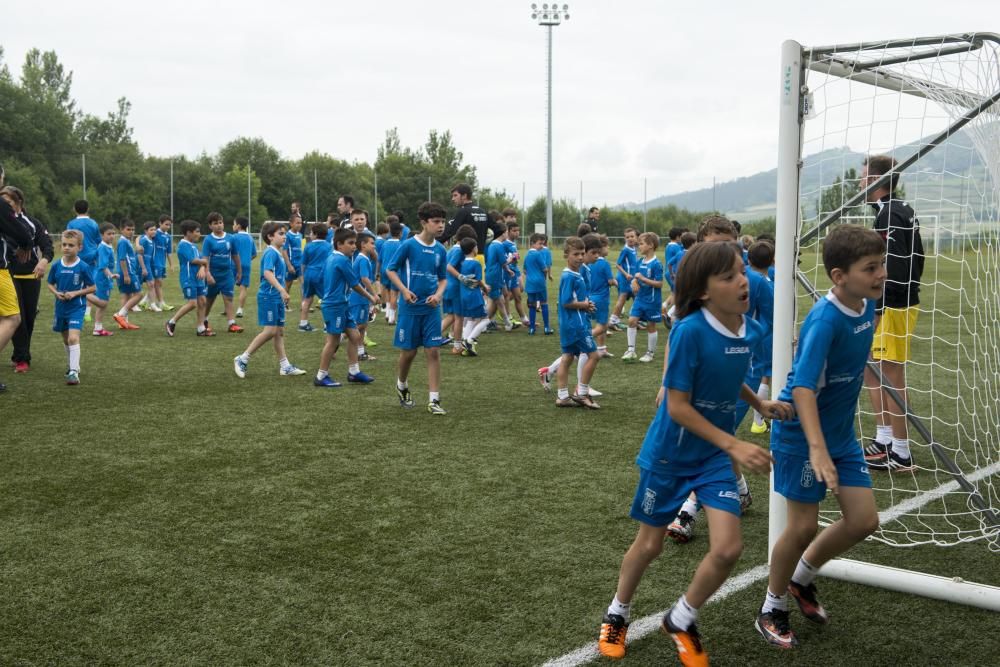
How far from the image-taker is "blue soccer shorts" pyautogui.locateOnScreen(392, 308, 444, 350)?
809cm

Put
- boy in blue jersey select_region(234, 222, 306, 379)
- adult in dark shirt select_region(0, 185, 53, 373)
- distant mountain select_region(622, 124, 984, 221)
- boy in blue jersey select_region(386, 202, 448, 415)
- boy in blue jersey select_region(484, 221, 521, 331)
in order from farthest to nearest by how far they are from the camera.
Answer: boy in blue jersey select_region(484, 221, 521, 331) → boy in blue jersey select_region(234, 222, 306, 379) → adult in dark shirt select_region(0, 185, 53, 373) → boy in blue jersey select_region(386, 202, 448, 415) → distant mountain select_region(622, 124, 984, 221)

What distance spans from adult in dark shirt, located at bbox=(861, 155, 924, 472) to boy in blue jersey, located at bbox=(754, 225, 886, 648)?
95.7 inches

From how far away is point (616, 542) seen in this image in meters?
4.77

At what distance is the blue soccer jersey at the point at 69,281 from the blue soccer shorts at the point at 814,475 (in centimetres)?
815

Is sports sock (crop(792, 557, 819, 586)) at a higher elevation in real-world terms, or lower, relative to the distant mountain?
lower

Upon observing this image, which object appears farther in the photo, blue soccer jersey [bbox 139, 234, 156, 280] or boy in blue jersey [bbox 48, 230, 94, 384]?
blue soccer jersey [bbox 139, 234, 156, 280]

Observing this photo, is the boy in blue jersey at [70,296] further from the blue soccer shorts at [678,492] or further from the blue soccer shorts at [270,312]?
the blue soccer shorts at [678,492]

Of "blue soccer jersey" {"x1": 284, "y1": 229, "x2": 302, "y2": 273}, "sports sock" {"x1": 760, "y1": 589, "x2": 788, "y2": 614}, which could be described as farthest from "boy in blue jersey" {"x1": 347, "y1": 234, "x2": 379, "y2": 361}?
"sports sock" {"x1": 760, "y1": 589, "x2": 788, "y2": 614}

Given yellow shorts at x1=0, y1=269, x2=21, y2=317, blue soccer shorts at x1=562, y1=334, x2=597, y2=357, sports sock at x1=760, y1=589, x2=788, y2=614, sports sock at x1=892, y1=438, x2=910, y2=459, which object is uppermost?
yellow shorts at x1=0, y1=269, x2=21, y2=317

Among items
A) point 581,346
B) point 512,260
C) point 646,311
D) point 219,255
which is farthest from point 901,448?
point 219,255

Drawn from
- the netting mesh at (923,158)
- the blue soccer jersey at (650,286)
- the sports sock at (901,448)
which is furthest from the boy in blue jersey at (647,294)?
the netting mesh at (923,158)

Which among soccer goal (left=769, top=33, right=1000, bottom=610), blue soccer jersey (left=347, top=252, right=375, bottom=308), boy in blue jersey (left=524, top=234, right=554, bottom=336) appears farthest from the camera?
boy in blue jersey (left=524, top=234, right=554, bottom=336)

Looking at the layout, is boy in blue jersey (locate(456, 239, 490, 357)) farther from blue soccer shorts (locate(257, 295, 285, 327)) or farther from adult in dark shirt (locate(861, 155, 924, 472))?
adult in dark shirt (locate(861, 155, 924, 472))

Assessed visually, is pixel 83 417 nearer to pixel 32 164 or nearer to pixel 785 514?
pixel 785 514
